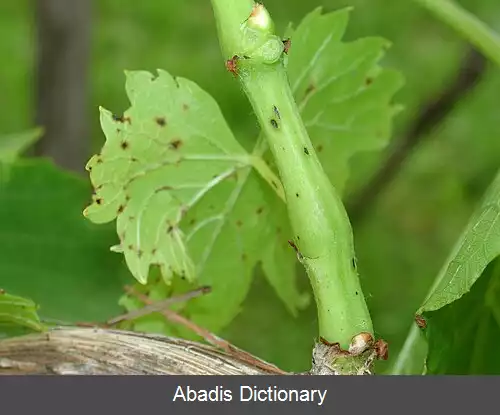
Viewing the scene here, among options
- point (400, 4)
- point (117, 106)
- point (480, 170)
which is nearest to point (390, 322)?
point (480, 170)

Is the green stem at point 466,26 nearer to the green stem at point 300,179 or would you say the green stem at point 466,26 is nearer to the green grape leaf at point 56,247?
the green stem at point 300,179

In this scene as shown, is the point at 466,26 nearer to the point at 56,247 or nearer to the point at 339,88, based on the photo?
the point at 339,88

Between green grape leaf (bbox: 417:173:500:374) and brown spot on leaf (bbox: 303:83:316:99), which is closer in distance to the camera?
green grape leaf (bbox: 417:173:500:374)

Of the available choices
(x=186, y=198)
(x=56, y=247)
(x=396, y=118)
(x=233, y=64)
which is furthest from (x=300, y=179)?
(x=396, y=118)

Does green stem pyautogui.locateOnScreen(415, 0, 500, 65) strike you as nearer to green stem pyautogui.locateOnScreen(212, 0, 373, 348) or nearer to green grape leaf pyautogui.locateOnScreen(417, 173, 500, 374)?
green grape leaf pyautogui.locateOnScreen(417, 173, 500, 374)

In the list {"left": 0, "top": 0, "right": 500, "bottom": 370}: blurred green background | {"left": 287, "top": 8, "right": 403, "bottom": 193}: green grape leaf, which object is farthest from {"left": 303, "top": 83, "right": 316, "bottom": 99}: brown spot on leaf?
{"left": 0, "top": 0, "right": 500, "bottom": 370}: blurred green background

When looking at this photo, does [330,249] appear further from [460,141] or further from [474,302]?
[460,141]

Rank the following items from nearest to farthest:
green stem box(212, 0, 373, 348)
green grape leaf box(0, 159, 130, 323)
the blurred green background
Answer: green stem box(212, 0, 373, 348) → green grape leaf box(0, 159, 130, 323) → the blurred green background
